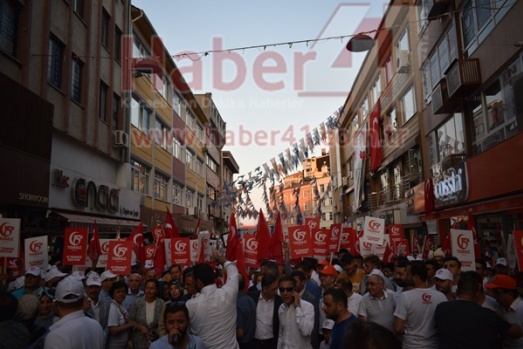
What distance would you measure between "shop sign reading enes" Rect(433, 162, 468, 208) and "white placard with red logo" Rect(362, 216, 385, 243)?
18.5 ft

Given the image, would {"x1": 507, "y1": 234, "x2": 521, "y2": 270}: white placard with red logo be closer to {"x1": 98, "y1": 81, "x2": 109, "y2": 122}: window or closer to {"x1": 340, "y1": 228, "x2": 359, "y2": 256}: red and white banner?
{"x1": 340, "y1": 228, "x2": 359, "y2": 256}: red and white banner

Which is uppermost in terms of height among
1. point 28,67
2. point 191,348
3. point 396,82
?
point 396,82

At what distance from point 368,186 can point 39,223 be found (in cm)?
2443

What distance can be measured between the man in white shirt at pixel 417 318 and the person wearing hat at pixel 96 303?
13.0 ft

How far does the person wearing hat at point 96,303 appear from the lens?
636 cm

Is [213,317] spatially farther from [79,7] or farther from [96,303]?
[79,7]

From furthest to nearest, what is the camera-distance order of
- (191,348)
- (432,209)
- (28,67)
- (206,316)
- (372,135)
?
(372,135) → (432,209) → (28,67) → (206,316) → (191,348)

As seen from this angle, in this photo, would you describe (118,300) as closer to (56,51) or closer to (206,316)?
(206,316)

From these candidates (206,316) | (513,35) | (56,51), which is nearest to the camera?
(206,316)

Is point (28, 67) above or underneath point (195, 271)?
above

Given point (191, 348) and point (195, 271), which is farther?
point (195, 271)

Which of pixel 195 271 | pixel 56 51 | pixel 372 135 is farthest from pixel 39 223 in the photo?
pixel 372 135

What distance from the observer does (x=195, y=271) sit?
485cm

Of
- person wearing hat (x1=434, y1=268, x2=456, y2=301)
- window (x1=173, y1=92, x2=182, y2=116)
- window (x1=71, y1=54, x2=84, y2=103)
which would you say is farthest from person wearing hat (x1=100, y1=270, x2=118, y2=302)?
window (x1=173, y1=92, x2=182, y2=116)
